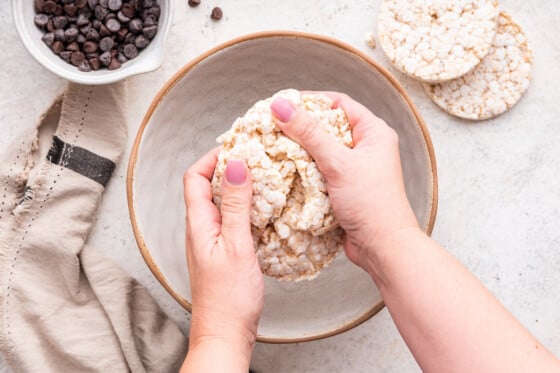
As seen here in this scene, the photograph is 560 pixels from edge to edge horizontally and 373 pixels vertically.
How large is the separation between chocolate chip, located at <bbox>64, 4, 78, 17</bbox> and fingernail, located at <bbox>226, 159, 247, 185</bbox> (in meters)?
0.66

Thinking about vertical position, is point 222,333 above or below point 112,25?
below

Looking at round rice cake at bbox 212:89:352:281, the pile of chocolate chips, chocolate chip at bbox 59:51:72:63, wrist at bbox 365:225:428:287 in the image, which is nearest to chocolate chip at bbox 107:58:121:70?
the pile of chocolate chips

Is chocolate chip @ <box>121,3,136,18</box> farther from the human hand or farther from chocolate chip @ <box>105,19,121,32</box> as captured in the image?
the human hand

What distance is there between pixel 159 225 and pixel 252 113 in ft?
1.29

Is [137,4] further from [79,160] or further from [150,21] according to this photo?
[79,160]

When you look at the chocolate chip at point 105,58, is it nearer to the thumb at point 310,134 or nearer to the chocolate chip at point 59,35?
the chocolate chip at point 59,35

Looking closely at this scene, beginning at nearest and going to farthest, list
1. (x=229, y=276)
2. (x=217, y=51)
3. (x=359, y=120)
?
(x=229, y=276), (x=359, y=120), (x=217, y=51)

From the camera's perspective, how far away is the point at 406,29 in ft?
5.07

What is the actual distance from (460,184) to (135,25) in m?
0.88

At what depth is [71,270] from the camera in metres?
1.52

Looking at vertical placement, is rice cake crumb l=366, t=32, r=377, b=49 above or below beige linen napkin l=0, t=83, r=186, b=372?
above

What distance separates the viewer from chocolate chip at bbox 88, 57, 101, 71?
4.88ft

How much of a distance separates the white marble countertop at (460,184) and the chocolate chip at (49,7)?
0.14 m

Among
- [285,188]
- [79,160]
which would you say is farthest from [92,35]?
[285,188]
